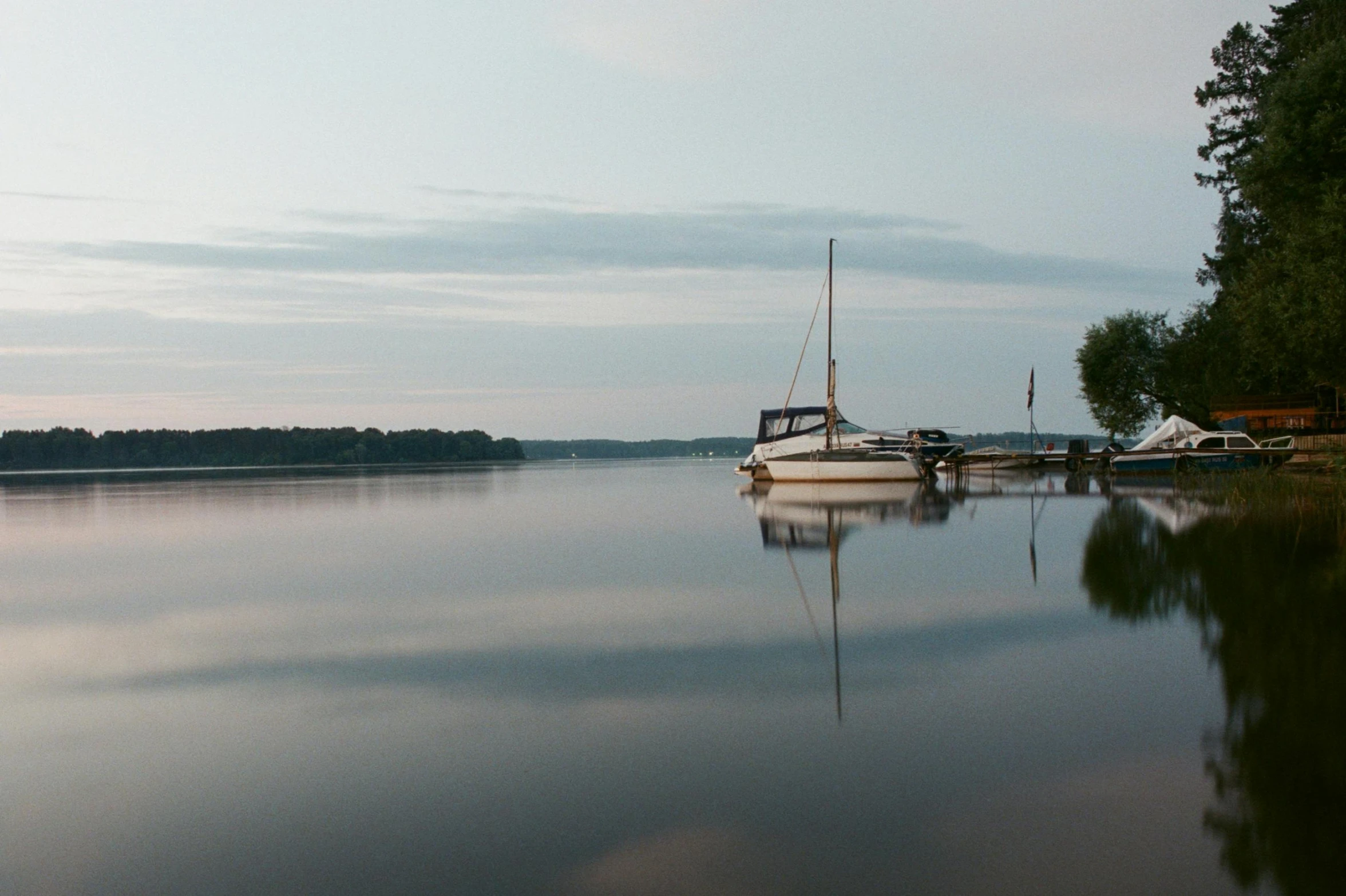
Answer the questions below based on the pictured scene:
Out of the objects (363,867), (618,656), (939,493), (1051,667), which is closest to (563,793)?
(363,867)

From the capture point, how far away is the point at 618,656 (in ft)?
33.0

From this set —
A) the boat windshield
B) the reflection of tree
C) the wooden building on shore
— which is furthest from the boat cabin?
the reflection of tree

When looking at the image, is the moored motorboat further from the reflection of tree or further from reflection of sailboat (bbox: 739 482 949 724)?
the reflection of tree

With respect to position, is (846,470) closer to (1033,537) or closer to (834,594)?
(1033,537)

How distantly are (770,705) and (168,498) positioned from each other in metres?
43.1

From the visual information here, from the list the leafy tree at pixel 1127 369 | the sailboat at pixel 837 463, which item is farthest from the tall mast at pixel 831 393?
the leafy tree at pixel 1127 369

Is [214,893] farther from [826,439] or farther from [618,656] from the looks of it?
[826,439]

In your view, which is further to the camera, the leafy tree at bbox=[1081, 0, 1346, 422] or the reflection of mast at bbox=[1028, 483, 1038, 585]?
the leafy tree at bbox=[1081, 0, 1346, 422]

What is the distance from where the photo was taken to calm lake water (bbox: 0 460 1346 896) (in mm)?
5039

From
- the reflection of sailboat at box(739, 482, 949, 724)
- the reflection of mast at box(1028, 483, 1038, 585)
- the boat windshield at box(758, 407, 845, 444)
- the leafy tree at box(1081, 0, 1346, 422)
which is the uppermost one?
the leafy tree at box(1081, 0, 1346, 422)

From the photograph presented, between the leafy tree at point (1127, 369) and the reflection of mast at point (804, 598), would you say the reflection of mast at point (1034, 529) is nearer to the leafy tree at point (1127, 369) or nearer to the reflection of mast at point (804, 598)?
the reflection of mast at point (804, 598)

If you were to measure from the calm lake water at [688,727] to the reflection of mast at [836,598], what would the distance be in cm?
8

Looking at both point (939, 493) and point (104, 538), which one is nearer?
point (104, 538)

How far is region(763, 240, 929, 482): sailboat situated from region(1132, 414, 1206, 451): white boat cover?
10109 millimetres
